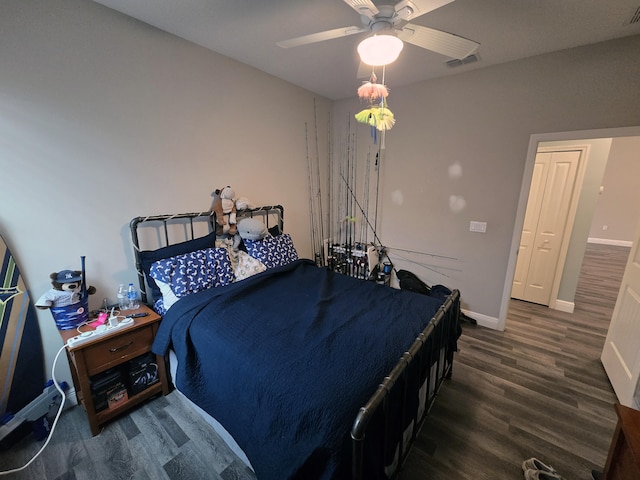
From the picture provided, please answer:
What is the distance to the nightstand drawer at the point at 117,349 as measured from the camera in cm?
157

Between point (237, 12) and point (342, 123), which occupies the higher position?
point (237, 12)

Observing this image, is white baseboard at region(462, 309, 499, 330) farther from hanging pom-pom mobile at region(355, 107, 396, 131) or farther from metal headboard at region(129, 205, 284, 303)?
metal headboard at region(129, 205, 284, 303)

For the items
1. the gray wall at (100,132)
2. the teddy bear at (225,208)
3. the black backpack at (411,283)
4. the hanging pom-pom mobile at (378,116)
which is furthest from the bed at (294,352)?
the hanging pom-pom mobile at (378,116)

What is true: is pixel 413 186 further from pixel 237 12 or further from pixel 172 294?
pixel 172 294

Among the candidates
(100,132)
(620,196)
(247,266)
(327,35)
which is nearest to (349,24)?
(327,35)

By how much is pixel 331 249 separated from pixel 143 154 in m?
2.29

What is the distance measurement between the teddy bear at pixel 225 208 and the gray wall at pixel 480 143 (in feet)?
6.10

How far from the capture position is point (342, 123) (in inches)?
140

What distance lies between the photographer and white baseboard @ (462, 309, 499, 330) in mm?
2852

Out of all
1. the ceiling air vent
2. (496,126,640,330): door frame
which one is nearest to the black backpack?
(496,126,640,330): door frame

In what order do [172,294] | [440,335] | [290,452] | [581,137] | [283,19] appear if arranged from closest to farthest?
[290,452] < [440,335] < [283,19] < [172,294] < [581,137]

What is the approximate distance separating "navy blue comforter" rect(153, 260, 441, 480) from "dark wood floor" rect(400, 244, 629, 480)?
74 centimetres

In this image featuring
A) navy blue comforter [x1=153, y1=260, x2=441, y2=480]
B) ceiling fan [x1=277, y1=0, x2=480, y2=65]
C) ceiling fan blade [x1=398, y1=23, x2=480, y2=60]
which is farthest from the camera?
ceiling fan blade [x1=398, y1=23, x2=480, y2=60]

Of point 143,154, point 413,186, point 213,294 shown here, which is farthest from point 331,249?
point 143,154
